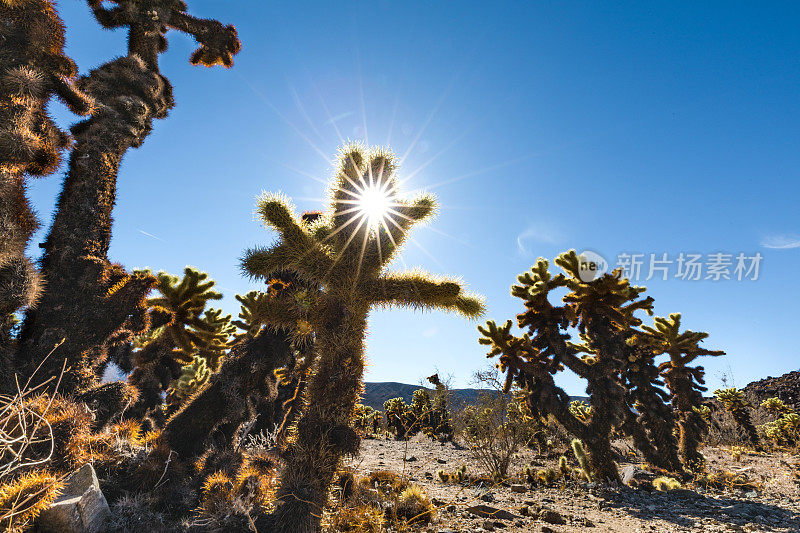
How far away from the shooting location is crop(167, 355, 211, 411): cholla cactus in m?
13.5

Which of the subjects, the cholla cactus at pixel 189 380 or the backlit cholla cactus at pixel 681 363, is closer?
the backlit cholla cactus at pixel 681 363

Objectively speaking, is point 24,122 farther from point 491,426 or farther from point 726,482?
point 726,482

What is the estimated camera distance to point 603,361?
10234 mm

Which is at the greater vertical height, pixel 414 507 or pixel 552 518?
pixel 552 518

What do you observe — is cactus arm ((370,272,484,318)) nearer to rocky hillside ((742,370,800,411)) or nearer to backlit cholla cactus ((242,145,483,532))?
backlit cholla cactus ((242,145,483,532))

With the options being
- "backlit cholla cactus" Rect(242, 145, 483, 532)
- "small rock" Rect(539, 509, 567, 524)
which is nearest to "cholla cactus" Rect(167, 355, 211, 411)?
"backlit cholla cactus" Rect(242, 145, 483, 532)

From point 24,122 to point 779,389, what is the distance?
141ft

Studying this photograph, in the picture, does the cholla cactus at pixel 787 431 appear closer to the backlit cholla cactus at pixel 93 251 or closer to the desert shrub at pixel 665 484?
the desert shrub at pixel 665 484

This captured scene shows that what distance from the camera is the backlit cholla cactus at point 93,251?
6371mm

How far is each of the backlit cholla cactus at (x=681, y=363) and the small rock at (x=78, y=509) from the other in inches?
562

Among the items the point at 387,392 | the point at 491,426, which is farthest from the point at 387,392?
the point at 491,426

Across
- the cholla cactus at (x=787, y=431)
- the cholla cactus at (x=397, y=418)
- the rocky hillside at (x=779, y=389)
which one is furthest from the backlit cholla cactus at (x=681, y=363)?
the rocky hillside at (x=779, y=389)

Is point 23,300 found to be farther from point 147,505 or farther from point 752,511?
point 752,511

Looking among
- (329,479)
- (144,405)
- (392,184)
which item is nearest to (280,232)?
(392,184)
